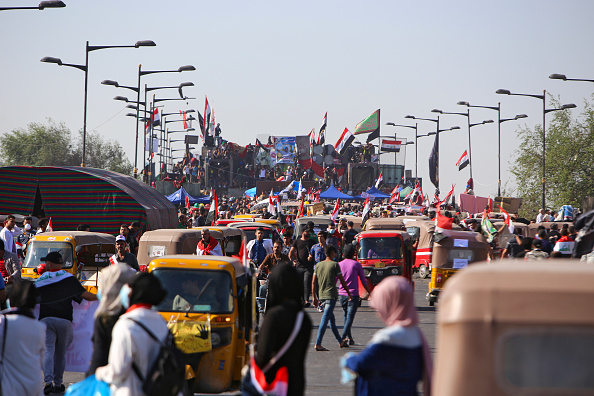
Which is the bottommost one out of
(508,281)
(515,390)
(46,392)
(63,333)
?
(46,392)

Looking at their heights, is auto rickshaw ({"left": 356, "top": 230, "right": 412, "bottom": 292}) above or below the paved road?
above

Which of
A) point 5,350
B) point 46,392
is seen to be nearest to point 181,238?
point 46,392

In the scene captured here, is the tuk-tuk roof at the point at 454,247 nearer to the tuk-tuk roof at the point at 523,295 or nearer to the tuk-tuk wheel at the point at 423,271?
the tuk-tuk wheel at the point at 423,271

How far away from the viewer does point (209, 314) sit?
9.46 meters

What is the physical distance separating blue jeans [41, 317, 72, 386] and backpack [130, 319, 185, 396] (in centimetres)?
431

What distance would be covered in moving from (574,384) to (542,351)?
202 mm

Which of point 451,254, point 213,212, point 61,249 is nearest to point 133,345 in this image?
point 61,249

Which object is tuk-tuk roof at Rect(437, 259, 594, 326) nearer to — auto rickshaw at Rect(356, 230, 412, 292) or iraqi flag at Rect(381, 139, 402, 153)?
auto rickshaw at Rect(356, 230, 412, 292)

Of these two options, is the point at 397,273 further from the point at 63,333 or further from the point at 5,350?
the point at 5,350

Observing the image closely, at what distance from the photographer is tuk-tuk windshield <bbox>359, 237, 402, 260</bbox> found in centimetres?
2180

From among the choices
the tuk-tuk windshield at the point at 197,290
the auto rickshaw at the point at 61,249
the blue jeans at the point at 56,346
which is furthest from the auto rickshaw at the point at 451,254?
the blue jeans at the point at 56,346

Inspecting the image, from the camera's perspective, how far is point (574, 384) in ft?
13.4

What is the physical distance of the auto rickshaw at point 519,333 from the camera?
13.5ft

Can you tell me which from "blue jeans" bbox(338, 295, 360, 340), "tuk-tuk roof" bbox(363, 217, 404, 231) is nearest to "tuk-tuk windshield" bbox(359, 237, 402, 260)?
"tuk-tuk roof" bbox(363, 217, 404, 231)
